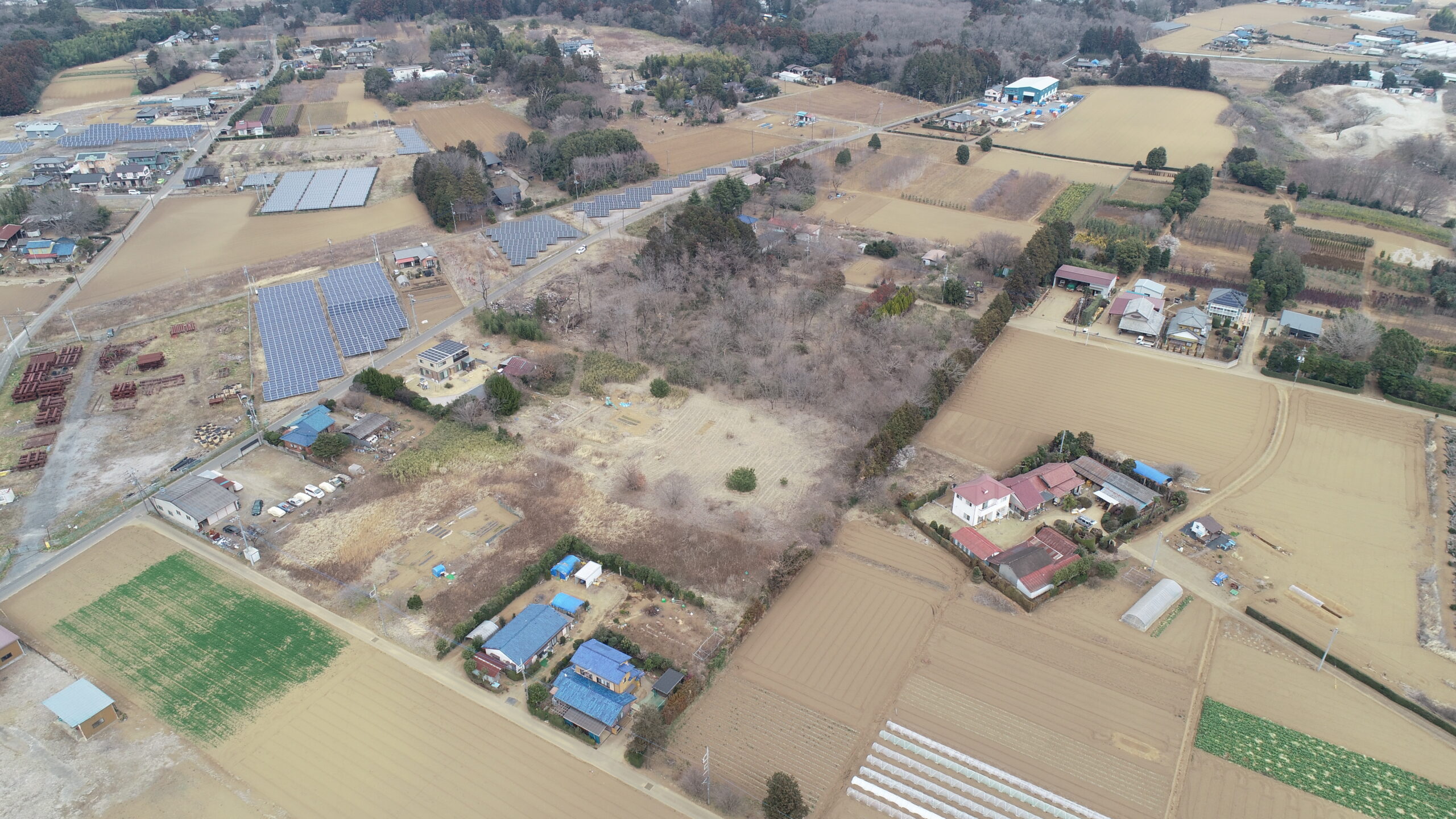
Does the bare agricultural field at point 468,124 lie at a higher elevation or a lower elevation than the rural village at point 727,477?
higher

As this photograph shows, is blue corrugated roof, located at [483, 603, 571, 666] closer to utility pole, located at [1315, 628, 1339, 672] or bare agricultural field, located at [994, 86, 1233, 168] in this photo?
utility pole, located at [1315, 628, 1339, 672]

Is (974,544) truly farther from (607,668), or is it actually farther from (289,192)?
(289,192)

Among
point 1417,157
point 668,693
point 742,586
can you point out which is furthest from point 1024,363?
point 1417,157

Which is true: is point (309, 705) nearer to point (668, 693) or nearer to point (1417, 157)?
point (668, 693)

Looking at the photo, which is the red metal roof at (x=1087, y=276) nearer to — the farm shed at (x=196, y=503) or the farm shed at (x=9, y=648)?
the farm shed at (x=196, y=503)

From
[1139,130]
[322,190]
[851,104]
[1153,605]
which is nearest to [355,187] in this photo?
[322,190]

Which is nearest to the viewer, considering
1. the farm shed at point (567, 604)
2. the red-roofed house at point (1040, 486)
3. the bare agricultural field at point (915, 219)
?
the farm shed at point (567, 604)

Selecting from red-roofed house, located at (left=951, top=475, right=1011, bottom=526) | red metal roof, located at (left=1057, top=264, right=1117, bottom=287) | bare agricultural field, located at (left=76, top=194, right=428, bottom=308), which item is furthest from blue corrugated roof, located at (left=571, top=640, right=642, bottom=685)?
bare agricultural field, located at (left=76, top=194, right=428, bottom=308)

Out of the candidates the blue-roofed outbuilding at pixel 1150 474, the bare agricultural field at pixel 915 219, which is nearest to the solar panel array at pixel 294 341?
the bare agricultural field at pixel 915 219
